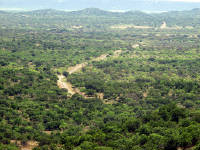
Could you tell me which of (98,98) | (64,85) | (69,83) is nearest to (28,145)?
(98,98)

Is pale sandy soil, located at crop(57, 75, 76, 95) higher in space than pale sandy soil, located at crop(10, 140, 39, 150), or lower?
higher

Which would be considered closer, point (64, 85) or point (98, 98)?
point (98, 98)

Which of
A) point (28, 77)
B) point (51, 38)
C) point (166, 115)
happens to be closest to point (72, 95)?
point (28, 77)

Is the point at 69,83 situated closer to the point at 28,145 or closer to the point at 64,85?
the point at 64,85

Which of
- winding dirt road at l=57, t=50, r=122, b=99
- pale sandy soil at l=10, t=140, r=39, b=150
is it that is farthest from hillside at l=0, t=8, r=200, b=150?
winding dirt road at l=57, t=50, r=122, b=99

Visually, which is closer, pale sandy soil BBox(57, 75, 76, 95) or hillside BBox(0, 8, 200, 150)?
hillside BBox(0, 8, 200, 150)

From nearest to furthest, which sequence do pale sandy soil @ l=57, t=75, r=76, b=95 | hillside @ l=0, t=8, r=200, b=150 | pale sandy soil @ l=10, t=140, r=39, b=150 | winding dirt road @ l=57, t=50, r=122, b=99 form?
hillside @ l=0, t=8, r=200, b=150, pale sandy soil @ l=10, t=140, r=39, b=150, winding dirt road @ l=57, t=50, r=122, b=99, pale sandy soil @ l=57, t=75, r=76, b=95

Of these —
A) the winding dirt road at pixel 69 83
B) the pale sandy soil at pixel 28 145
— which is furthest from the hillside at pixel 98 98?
the winding dirt road at pixel 69 83

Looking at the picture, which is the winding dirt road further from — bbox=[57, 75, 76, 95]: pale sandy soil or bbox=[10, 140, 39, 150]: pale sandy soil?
bbox=[10, 140, 39, 150]: pale sandy soil

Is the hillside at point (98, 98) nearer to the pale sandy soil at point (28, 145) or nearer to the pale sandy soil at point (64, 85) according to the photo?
the pale sandy soil at point (28, 145)

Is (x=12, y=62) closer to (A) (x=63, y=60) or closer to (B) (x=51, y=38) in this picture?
(A) (x=63, y=60)

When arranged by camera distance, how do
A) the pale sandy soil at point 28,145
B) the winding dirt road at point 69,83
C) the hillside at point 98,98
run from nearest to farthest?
the hillside at point 98,98
the pale sandy soil at point 28,145
the winding dirt road at point 69,83
